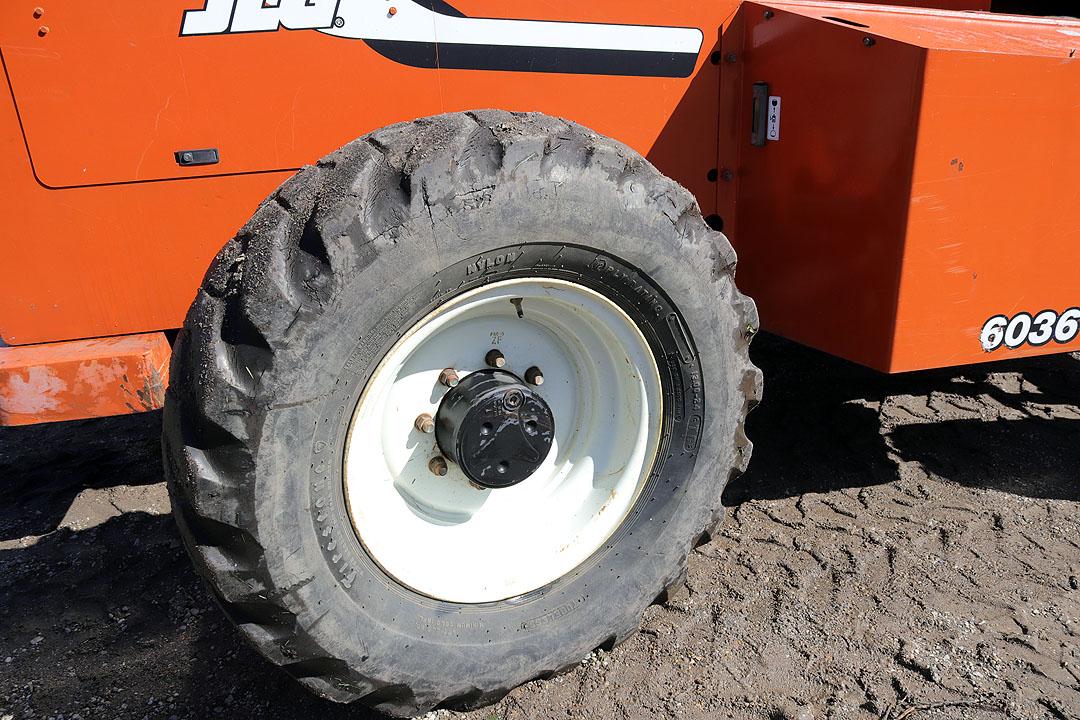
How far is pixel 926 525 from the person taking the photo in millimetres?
3031

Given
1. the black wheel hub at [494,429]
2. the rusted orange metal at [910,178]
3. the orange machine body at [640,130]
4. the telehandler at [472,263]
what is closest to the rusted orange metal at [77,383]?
the telehandler at [472,263]

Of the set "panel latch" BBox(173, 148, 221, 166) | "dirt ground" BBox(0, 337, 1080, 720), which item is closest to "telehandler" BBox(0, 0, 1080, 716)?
"panel latch" BBox(173, 148, 221, 166)

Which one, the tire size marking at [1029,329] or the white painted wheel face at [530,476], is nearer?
the white painted wheel face at [530,476]

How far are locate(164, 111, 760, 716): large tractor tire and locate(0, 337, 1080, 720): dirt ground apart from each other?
1.15ft

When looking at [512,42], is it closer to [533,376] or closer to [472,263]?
[472,263]

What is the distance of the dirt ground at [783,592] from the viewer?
231 cm

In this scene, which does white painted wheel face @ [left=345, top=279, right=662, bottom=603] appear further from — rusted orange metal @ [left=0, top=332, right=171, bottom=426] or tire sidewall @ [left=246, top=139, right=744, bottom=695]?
rusted orange metal @ [left=0, top=332, right=171, bottom=426]

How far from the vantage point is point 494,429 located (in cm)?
208

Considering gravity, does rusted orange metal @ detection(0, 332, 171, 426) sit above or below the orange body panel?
below

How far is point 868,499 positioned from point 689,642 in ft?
3.59

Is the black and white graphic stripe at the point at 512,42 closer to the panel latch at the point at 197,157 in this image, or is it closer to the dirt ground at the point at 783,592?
the panel latch at the point at 197,157

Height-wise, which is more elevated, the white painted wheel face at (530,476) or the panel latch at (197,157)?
the panel latch at (197,157)

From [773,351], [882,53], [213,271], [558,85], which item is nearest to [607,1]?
[558,85]

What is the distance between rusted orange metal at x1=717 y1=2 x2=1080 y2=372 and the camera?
2.39 metres
